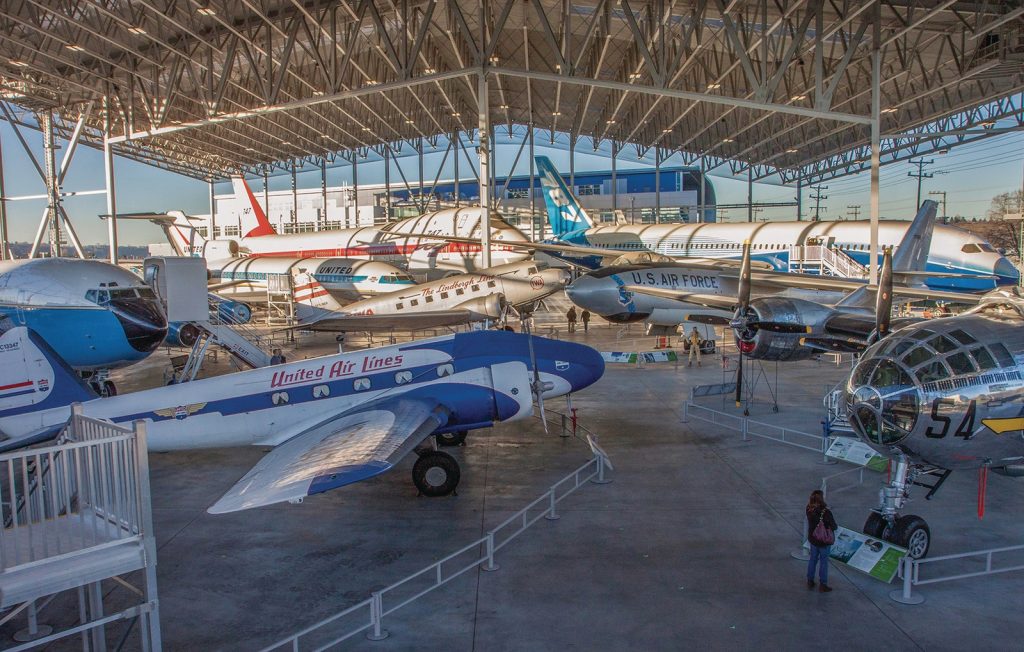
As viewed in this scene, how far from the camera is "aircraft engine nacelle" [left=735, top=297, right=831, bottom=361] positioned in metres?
16.3

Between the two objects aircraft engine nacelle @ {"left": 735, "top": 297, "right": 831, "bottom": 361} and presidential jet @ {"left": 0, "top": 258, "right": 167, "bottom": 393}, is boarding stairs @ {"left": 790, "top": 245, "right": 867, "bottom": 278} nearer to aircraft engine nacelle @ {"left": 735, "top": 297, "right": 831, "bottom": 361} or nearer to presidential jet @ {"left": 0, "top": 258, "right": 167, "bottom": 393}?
aircraft engine nacelle @ {"left": 735, "top": 297, "right": 831, "bottom": 361}

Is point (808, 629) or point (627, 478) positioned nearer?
point (808, 629)

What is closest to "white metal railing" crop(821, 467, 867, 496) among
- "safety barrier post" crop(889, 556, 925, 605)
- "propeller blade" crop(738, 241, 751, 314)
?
"safety barrier post" crop(889, 556, 925, 605)

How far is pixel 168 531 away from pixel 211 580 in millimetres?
2581

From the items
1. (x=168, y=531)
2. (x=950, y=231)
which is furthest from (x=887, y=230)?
(x=168, y=531)

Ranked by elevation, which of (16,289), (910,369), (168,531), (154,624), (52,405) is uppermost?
(16,289)

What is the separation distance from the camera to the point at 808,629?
8.12m

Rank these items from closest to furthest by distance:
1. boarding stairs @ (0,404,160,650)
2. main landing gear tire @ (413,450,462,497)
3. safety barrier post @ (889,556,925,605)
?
boarding stairs @ (0,404,160,650)
safety barrier post @ (889,556,925,605)
main landing gear tire @ (413,450,462,497)

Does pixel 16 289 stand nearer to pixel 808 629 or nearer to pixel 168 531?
pixel 168 531

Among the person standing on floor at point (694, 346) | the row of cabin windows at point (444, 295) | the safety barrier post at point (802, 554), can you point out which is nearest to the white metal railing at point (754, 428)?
the safety barrier post at point (802, 554)

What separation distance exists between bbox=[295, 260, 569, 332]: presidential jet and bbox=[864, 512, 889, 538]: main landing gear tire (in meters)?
19.2

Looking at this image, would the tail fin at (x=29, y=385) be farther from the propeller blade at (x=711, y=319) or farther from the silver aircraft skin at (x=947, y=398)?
the propeller blade at (x=711, y=319)

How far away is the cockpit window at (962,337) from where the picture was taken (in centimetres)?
955

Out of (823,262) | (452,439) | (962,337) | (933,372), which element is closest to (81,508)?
(452,439)
